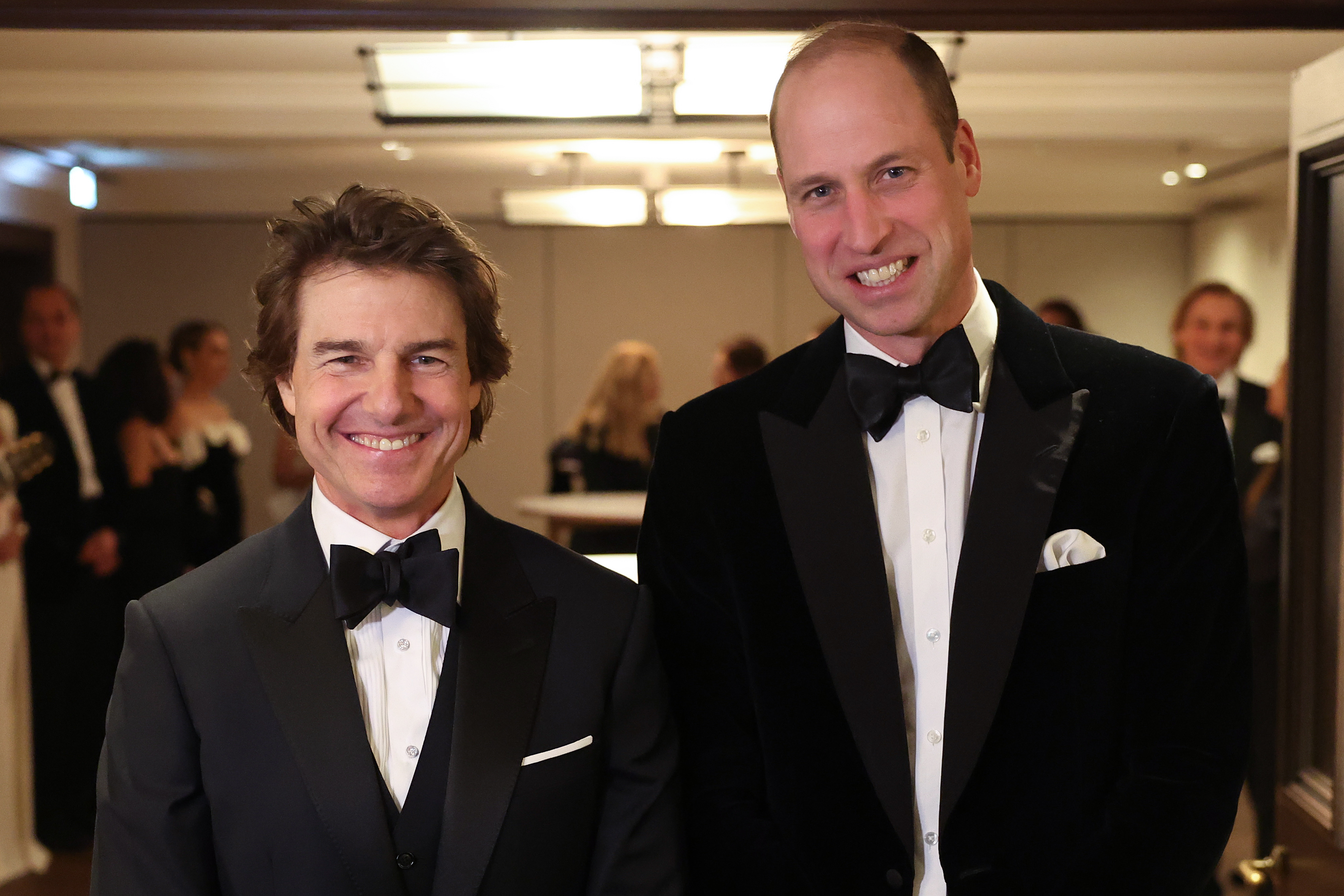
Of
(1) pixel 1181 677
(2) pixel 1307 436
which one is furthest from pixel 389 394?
(2) pixel 1307 436

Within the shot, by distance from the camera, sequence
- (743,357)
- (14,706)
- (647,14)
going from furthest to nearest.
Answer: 1. (743,357)
2. (14,706)
3. (647,14)

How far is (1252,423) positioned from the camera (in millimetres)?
3795

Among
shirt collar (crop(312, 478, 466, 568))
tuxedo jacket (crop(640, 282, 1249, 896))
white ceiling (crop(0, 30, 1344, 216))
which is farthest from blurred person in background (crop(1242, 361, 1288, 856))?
shirt collar (crop(312, 478, 466, 568))

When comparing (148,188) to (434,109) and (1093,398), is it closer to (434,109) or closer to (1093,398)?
(434,109)

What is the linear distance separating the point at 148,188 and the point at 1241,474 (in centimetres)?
695

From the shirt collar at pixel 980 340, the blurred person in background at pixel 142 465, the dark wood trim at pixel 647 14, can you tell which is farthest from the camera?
the blurred person in background at pixel 142 465

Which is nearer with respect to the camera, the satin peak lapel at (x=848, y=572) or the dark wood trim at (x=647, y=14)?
the satin peak lapel at (x=848, y=572)

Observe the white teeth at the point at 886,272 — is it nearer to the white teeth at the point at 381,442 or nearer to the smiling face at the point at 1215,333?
the white teeth at the point at 381,442

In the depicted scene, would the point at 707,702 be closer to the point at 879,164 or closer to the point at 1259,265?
the point at 879,164

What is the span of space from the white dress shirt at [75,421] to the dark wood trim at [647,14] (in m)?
2.57

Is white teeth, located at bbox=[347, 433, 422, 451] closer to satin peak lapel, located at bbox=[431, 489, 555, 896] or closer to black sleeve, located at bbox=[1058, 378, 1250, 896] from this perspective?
satin peak lapel, located at bbox=[431, 489, 555, 896]

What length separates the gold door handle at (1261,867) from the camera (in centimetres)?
221

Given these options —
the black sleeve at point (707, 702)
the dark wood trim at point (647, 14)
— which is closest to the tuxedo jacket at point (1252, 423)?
the dark wood trim at point (647, 14)

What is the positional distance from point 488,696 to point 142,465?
3.46 metres
